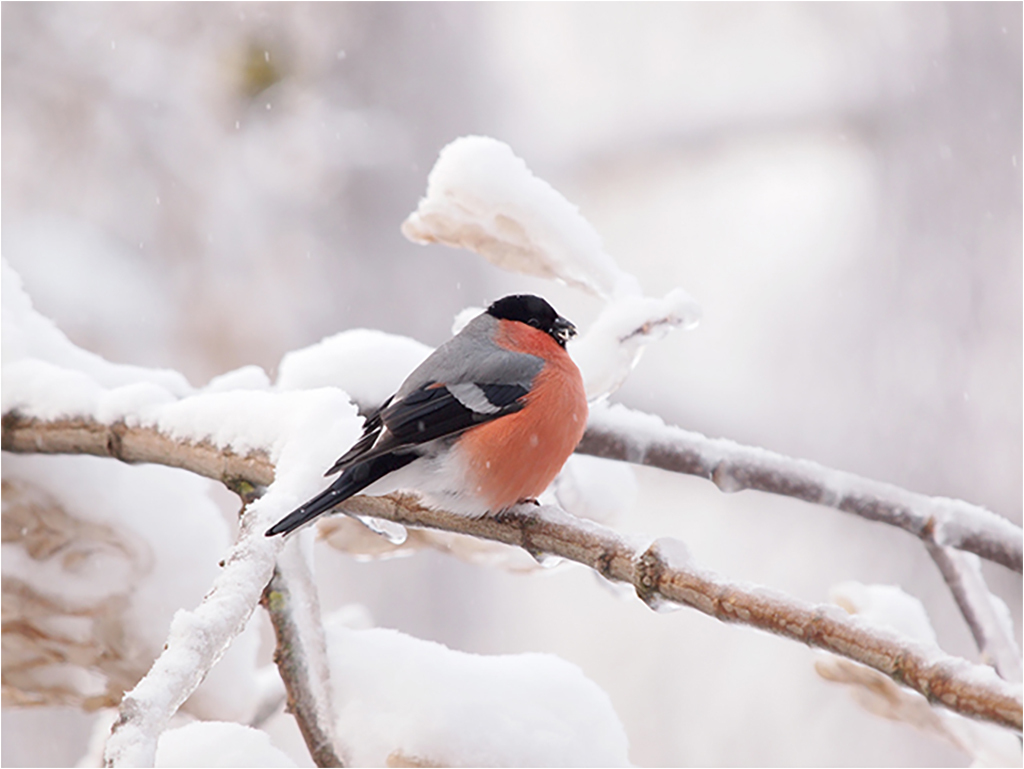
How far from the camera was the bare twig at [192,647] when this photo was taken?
0.56 m

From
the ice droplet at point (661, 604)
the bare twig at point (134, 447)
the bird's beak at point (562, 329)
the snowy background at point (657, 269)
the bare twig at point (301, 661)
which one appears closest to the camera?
the ice droplet at point (661, 604)

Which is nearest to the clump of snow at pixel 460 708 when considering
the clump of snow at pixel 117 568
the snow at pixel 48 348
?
the clump of snow at pixel 117 568

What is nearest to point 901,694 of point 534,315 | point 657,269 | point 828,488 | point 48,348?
point 828,488

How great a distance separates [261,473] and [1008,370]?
2.27 m

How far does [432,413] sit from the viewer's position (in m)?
1.06

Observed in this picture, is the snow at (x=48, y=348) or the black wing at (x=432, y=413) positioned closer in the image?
the black wing at (x=432, y=413)

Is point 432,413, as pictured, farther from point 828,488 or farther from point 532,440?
point 828,488

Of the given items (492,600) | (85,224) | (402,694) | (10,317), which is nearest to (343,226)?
(85,224)

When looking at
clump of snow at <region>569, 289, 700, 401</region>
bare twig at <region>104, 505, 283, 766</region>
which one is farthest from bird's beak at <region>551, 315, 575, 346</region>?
bare twig at <region>104, 505, 283, 766</region>

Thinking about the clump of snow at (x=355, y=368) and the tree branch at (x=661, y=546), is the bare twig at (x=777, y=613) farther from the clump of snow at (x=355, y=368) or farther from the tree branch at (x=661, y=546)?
the clump of snow at (x=355, y=368)

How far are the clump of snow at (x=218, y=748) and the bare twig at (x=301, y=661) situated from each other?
0.03 m

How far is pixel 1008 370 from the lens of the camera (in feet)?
8.39

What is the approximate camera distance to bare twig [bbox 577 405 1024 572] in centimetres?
106

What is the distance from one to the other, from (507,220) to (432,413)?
0.24 m
